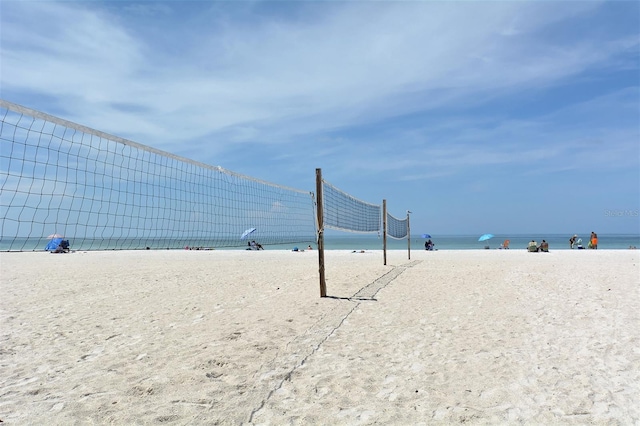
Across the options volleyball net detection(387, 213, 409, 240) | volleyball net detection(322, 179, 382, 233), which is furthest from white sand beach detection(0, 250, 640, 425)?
volleyball net detection(387, 213, 409, 240)

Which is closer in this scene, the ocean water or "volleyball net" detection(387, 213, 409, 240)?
"volleyball net" detection(387, 213, 409, 240)

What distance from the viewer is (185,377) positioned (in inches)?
140

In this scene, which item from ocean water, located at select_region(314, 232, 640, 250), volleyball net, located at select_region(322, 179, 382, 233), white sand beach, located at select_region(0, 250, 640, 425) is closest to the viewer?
white sand beach, located at select_region(0, 250, 640, 425)

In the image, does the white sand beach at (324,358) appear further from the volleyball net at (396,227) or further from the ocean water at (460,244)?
the ocean water at (460,244)

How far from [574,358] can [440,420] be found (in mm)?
1843

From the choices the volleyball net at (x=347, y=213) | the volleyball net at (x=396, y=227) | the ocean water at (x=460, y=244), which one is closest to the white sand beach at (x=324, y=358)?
the volleyball net at (x=347, y=213)

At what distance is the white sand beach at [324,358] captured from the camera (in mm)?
2945

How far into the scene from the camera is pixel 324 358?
4020mm

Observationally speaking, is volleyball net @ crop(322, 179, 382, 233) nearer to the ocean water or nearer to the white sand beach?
the white sand beach

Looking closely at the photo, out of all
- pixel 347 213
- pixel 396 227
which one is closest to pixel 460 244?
pixel 396 227

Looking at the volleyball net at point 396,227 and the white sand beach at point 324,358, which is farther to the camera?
the volleyball net at point 396,227

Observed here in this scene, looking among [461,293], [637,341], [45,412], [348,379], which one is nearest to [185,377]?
[45,412]

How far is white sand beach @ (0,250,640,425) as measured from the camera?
295cm

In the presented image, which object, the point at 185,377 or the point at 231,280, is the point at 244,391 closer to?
the point at 185,377
